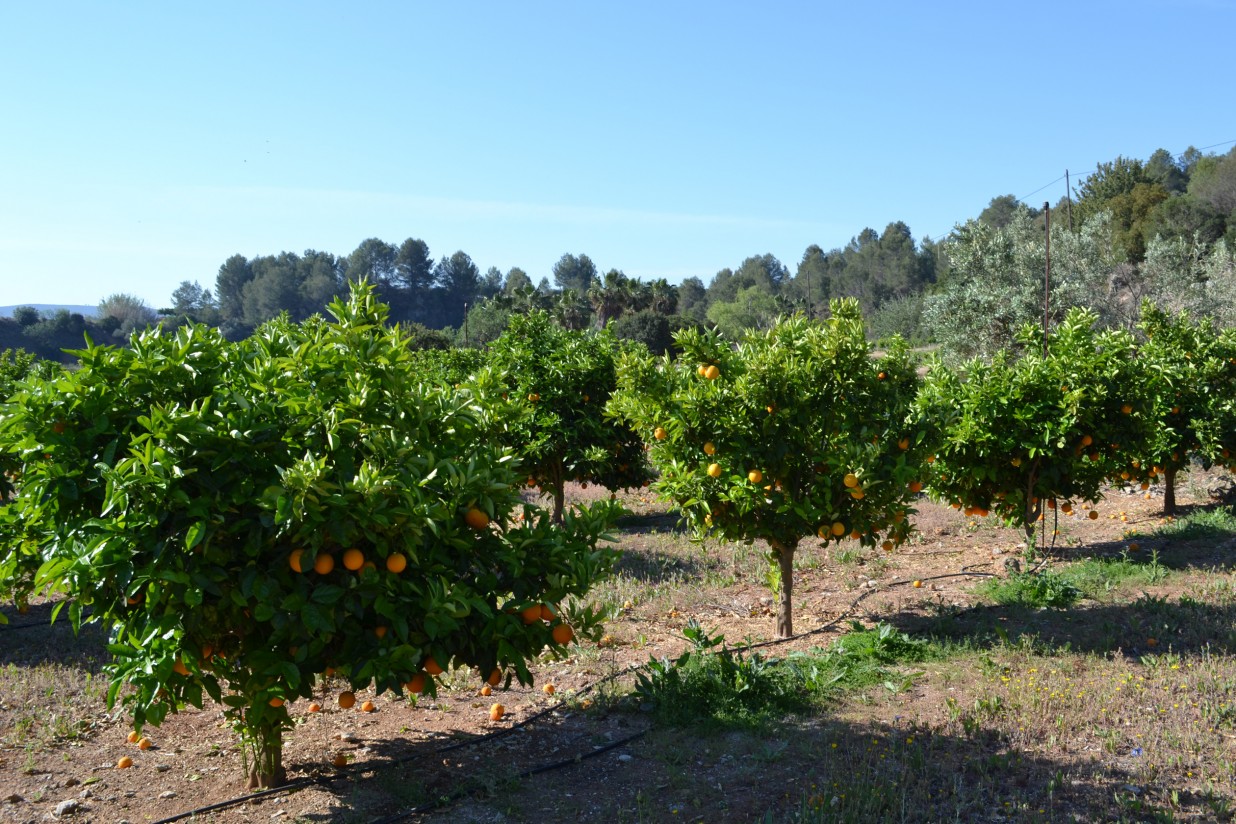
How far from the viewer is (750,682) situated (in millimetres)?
5555

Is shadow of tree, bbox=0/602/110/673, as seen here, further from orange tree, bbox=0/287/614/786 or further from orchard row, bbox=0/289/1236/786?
orange tree, bbox=0/287/614/786

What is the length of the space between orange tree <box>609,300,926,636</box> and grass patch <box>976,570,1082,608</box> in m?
1.74

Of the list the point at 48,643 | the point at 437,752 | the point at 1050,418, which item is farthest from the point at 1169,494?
the point at 48,643

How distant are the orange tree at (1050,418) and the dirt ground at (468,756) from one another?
6.94ft

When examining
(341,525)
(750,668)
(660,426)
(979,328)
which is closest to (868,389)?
(660,426)

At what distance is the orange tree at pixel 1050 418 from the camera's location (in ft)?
29.7

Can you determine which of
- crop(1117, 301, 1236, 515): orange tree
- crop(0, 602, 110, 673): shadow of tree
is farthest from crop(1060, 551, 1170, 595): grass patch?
crop(0, 602, 110, 673): shadow of tree

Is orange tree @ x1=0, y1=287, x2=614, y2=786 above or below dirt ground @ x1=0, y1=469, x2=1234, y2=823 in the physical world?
above

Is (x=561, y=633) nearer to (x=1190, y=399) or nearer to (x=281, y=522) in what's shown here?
(x=281, y=522)

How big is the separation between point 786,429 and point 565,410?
19.3 feet

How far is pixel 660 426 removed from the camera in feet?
22.9

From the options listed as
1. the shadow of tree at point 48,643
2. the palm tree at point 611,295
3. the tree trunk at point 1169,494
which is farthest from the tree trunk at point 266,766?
the palm tree at point 611,295

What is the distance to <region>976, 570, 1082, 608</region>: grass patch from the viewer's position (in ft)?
25.4

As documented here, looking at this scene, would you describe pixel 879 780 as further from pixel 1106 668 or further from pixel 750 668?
pixel 1106 668
